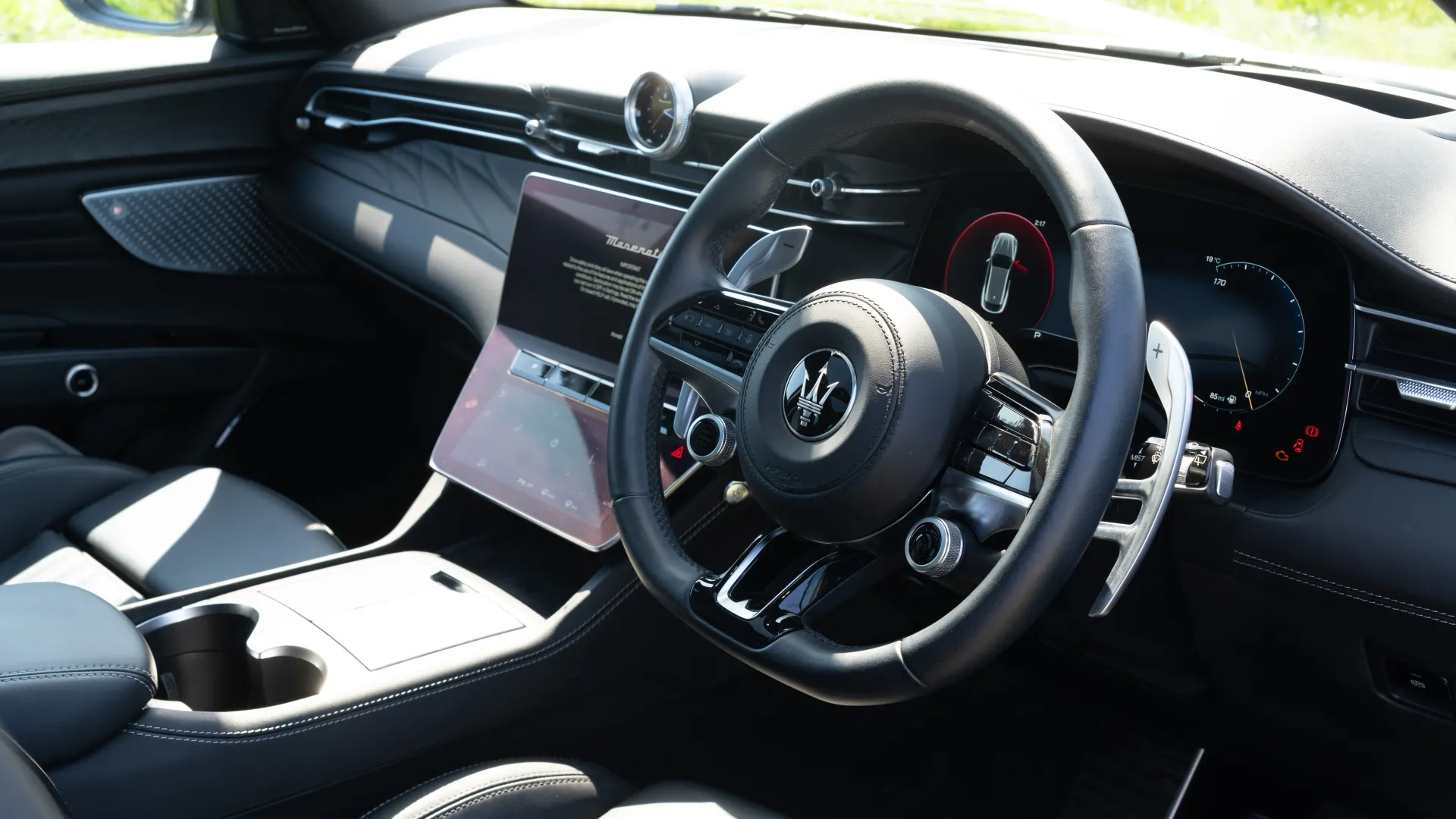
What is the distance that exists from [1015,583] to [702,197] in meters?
0.55

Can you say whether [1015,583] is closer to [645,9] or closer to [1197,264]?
[1197,264]

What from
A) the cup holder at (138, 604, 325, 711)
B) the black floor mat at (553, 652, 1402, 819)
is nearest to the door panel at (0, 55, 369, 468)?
the cup holder at (138, 604, 325, 711)

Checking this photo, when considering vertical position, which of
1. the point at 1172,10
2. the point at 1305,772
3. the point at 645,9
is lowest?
the point at 1305,772

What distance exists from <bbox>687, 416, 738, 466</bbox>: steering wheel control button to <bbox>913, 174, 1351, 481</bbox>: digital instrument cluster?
1.25 ft

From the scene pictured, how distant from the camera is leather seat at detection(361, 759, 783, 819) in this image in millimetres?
1216

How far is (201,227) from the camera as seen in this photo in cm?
244

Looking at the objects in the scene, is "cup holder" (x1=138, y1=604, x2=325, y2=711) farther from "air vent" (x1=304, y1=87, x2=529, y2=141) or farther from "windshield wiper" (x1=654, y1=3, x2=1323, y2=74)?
"windshield wiper" (x1=654, y1=3, x2=1323, y2=74)

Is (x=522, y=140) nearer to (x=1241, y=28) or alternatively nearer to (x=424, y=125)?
(x=424, y=125)

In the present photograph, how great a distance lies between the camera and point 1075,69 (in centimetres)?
142

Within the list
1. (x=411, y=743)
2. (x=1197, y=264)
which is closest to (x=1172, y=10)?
(x=1197, y=264)

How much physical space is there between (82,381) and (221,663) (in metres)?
1.01

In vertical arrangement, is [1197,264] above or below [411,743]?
above

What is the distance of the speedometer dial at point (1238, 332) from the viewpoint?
121cm

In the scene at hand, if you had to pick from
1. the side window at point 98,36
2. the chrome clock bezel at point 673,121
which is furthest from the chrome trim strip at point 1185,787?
the side window at point 98,36
